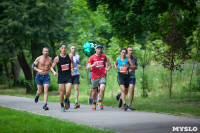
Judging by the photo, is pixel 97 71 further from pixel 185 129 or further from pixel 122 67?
pixel 185 129

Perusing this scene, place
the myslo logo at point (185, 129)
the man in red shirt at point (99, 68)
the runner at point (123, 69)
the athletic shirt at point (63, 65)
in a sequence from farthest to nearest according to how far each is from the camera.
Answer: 1. the runner at point (123, 69)
2. the man in red shirt at point (99, 68)
3. the athletic shirt at point (63, 65)
4. the myslo logo at point (185, 129)

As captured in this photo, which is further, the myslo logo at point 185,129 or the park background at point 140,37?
→ the park background at point 140,37

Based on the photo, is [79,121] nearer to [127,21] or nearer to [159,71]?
[127,21]

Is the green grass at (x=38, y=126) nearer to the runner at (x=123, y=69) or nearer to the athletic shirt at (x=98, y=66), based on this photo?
the athletic shirt at (x=98, y=66)

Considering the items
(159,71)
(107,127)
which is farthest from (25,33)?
(107,127)

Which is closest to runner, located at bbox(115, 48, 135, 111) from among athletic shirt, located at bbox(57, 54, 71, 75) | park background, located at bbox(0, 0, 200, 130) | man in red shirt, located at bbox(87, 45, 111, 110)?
man in red shirt, located at bbox(87, 45, 111, 110)

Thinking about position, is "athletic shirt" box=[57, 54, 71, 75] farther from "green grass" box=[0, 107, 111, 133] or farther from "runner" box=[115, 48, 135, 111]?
"green grass" box=[0, 107, 111, 133]

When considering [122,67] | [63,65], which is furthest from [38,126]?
[122,67]

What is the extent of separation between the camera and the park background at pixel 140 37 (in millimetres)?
14453

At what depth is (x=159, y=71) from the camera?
2180cm

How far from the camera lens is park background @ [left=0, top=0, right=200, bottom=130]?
1445 centimetres

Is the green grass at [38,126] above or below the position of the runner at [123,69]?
below

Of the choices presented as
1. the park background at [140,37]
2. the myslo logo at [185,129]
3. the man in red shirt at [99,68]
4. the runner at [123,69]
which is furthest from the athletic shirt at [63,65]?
the myslo logo at [185,129]

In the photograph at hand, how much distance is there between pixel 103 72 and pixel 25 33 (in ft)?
43.6
